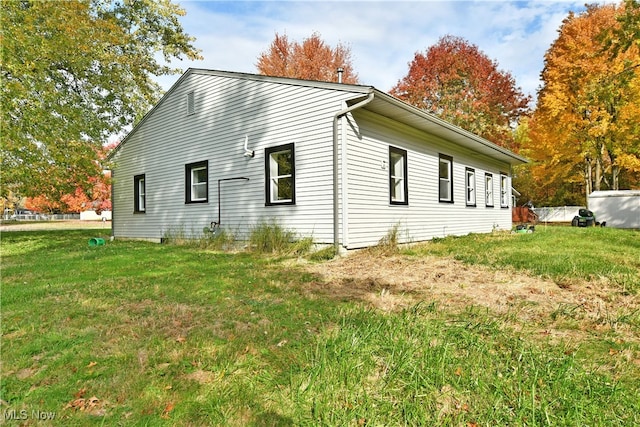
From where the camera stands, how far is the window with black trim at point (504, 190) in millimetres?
15797

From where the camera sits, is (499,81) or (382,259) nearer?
(382,259)

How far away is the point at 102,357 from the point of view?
8.45 ft

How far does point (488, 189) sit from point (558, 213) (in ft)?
47.6

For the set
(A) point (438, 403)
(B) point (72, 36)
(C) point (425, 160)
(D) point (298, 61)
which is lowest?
(A) point (438, 403)

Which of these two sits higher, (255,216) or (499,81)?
(499,81)

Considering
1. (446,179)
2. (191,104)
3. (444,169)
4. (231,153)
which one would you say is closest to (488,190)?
(444,169)

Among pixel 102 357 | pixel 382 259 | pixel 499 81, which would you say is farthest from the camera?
pixel 499 81

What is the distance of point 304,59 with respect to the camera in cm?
2555

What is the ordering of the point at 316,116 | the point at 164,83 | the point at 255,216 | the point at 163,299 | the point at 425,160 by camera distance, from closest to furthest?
the point at 163,299, the point at 316,116, the point at 255,216, the point at 425,160, the point at 164,83

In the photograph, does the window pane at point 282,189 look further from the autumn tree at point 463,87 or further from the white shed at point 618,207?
the autumn tree at point 463,87

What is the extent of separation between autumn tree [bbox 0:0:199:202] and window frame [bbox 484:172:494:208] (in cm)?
1396

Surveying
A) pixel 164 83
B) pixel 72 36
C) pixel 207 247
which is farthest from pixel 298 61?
pixel 207 247

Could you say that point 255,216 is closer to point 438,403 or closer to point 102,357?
point 102,357

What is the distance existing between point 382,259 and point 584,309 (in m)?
3.68
